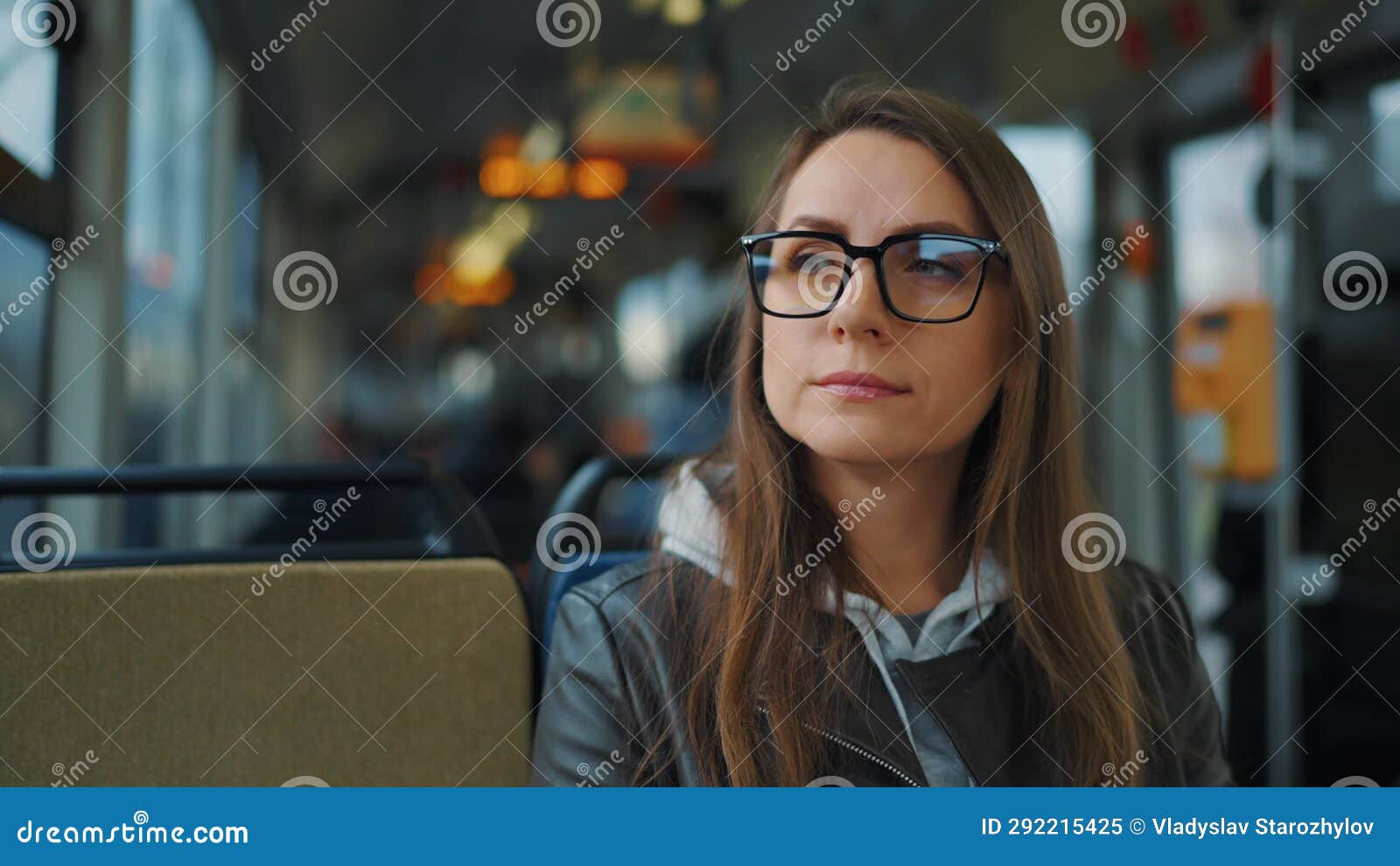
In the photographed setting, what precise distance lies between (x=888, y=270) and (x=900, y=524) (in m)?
0.30

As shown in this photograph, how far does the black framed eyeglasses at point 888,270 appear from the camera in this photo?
1.03 metres

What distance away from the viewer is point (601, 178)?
4.13 meters

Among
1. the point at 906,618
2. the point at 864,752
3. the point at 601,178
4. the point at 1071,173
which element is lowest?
the point at 864,752

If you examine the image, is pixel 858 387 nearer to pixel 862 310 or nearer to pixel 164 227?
pixel 862 310

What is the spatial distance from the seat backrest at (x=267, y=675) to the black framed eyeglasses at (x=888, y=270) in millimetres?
495

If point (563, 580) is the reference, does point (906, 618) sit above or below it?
below

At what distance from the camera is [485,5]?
5.10 metres

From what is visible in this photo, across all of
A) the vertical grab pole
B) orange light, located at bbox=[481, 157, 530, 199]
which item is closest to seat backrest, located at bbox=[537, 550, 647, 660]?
the vertical grab pole

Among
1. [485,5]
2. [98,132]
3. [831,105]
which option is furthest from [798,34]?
[831,105]

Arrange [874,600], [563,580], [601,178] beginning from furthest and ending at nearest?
1. [601,178]
2. [563,580]
3. [874,600]

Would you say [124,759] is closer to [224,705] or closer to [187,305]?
[224,705]
